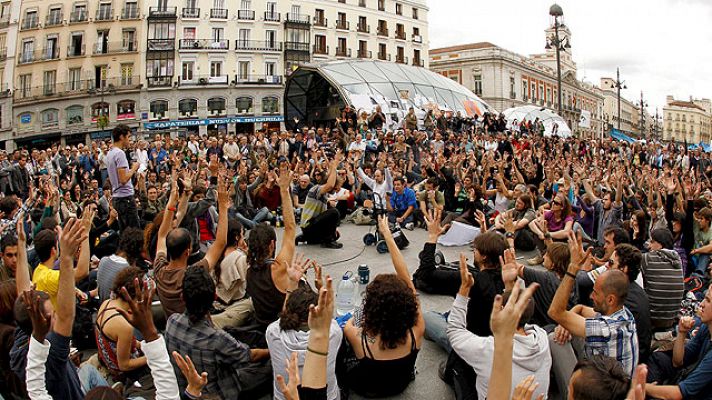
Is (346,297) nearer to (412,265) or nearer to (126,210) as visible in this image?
(412,265)

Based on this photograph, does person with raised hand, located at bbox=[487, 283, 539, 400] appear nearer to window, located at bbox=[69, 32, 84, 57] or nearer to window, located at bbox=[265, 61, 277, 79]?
window, located at bbox=[265, 61, 277, 79]

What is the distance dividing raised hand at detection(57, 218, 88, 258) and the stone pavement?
7.89 feet

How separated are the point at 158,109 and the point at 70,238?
1660 inches

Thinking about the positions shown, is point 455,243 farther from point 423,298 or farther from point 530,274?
point 530,274

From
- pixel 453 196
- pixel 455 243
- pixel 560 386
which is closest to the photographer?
pixel 560 386

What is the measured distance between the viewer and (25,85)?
137ft

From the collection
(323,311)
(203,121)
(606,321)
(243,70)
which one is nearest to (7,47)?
(203,121)

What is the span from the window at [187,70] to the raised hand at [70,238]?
141 ft

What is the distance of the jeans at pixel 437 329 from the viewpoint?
4.55 m

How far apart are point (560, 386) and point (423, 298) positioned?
2.47 m

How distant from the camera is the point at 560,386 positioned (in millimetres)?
3576

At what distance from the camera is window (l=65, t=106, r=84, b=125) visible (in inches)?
1588

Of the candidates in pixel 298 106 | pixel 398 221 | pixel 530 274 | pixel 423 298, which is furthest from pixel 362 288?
pixel 298 106

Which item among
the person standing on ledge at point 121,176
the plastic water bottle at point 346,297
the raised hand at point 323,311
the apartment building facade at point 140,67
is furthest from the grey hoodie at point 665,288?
the apartment building facade at point 140,67
